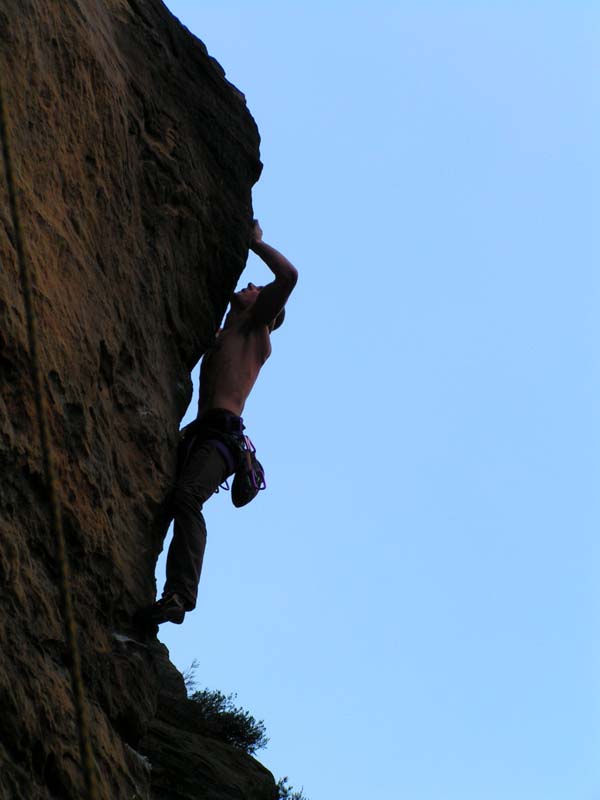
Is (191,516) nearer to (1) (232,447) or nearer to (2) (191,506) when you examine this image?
(2) (191,506)

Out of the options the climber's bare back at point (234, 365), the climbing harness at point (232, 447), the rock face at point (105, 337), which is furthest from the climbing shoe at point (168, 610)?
the climber's bare back at point (234, 365)

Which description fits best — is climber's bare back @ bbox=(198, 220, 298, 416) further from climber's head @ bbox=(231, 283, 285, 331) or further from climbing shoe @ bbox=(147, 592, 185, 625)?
climbing shoe @ bbox=(147, 592, 185, 625)

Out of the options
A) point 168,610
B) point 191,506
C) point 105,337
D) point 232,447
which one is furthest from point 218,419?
point 168,610

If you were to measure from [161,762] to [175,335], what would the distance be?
107 inches

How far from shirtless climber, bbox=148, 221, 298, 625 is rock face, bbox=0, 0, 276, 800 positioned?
5.4 inches

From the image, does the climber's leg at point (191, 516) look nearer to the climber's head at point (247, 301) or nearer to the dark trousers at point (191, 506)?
the dark trousers at point (191, 506)

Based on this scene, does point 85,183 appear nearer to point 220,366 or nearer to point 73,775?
point 220,366

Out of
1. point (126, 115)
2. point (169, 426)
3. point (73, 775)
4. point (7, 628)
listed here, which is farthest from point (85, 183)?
point (73, 775)

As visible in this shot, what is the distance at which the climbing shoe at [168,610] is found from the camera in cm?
689

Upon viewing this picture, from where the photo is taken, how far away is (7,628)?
5629 millimetres

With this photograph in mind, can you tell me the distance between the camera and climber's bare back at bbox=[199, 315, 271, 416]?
8219mm

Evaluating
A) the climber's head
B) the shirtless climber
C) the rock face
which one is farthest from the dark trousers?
the climber's head

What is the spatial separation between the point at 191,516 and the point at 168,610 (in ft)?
2.07

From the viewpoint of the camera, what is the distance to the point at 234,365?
8383 mm
